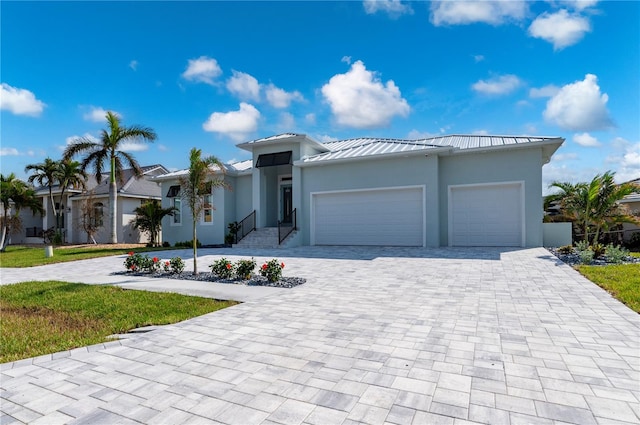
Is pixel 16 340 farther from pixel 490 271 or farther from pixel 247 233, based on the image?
pixel 247 233

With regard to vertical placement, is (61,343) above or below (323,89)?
below

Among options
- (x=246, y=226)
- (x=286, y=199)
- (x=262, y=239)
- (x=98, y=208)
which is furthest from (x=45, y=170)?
(x=262, y=239)

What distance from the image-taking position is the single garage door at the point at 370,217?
14805 millimetres

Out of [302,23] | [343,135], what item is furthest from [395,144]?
[302,23]

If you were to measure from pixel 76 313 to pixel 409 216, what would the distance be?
12385mm

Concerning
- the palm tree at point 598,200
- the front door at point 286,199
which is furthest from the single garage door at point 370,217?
the palm tree at point 598,200

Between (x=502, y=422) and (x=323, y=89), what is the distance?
14350 millimetres

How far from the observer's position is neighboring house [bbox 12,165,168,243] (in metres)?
23.8

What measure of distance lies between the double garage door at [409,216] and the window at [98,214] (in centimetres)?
1676

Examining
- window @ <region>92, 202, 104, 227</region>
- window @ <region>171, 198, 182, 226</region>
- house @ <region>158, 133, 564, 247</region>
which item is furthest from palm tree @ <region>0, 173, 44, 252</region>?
house @ <region>158, 133, 564, 247</region>

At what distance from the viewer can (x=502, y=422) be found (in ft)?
7.60

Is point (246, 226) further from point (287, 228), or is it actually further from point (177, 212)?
point (177, 212)

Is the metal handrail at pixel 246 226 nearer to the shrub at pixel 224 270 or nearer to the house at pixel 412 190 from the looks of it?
the house at pixel 412 190

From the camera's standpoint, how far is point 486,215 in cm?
1412
